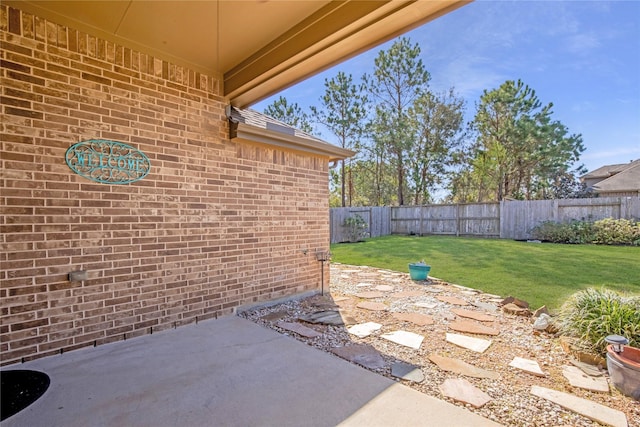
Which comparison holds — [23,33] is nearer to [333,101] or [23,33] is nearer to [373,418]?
[373,418]

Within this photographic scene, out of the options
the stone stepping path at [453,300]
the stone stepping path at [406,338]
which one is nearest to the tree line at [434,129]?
the stone stepping path at [453,300]

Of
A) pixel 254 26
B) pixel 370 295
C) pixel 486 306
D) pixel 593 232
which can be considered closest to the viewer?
pixel 254 26

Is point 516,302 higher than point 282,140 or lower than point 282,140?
lower

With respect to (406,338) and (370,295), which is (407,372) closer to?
(406,338)

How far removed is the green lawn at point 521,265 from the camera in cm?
507

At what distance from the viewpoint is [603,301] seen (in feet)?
9.77

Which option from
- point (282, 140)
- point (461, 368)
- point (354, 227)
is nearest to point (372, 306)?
point (461, 368)

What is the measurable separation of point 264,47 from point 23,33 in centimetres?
204

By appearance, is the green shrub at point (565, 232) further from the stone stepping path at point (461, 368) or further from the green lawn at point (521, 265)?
the stone stepping path at point (461, 368)

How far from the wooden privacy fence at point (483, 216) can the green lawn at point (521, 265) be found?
260 cm

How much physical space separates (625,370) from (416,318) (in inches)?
77.1

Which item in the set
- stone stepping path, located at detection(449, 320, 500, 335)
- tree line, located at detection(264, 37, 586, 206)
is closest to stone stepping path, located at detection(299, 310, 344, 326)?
stone stepping path, located at detection(449, 320, 500, 335)

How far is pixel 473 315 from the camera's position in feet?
12.9

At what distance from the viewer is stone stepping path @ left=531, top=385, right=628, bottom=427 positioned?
1.88 meters
